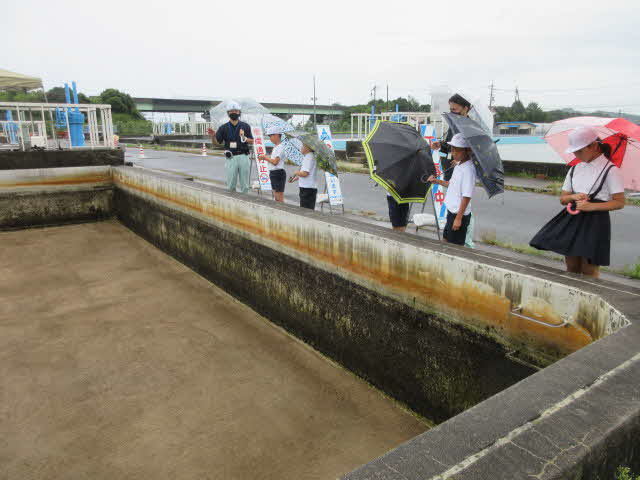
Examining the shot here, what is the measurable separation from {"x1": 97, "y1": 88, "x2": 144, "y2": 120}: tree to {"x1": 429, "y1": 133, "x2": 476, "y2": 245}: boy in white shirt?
80483mm

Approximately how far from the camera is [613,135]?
3.45 metres

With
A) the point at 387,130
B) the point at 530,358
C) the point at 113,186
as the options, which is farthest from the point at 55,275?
the point at 530,358

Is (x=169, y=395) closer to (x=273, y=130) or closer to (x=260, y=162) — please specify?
(x=273, y=130)

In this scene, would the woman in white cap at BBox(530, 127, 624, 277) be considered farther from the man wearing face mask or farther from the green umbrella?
the man wearing face mask

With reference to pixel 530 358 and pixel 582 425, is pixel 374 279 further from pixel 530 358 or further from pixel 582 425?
pixel 582 425

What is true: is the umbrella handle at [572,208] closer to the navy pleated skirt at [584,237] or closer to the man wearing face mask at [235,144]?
the navy pleated skirt at [584,237]

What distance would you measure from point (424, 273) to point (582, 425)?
1.87 m

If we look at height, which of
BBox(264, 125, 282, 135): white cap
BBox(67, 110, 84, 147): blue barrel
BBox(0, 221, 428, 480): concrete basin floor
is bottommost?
BBox(0, 221, 428, 480): concrete basin floor

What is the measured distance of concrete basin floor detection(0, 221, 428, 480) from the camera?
3227mm

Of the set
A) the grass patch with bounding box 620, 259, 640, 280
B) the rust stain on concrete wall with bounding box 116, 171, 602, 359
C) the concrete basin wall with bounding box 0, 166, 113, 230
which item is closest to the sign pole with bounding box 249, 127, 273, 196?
the concrete basin wall with bounding box 0, 166, 113, 230

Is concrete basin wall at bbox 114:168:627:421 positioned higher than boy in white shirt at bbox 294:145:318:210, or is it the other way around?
boy in white shirt at bbox 294:145:318:210

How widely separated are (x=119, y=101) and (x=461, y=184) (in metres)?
82.8

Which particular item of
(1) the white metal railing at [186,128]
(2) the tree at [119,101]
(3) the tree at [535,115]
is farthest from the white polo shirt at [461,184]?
(2) the tree at [119,101]

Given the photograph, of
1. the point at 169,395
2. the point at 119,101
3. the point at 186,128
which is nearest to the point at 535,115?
the point at 186,128
